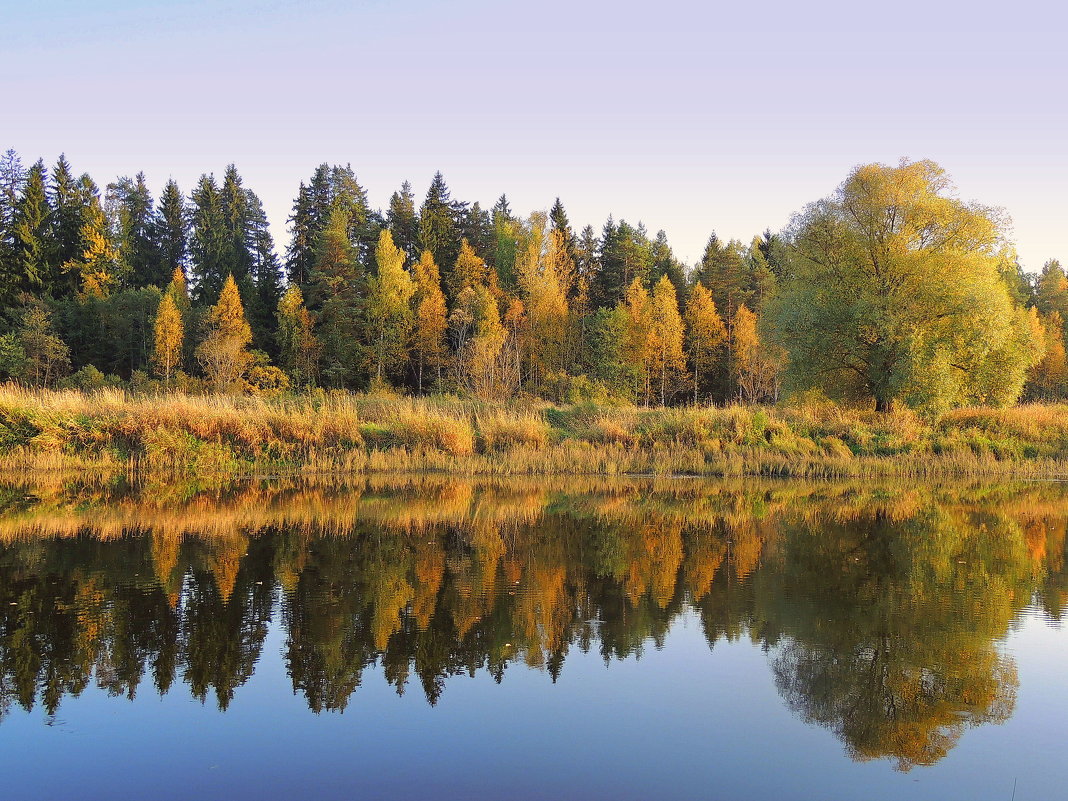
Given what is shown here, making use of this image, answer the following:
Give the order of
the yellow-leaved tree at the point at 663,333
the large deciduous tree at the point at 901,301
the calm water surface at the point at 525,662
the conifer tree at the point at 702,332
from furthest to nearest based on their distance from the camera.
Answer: the conifer tree at the point at 702,332, the yellow-leaved tree at the point at 663,333, the large deciduous tree at the point at 901,301, the calm water surface at the point at 525,662

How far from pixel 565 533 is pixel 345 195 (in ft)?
199

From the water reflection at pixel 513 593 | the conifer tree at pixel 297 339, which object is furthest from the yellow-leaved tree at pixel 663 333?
the water reflection at pixel 513 593

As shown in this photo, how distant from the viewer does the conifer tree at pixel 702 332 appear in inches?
2424

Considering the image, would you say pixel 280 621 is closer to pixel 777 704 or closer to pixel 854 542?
pixel 777 704

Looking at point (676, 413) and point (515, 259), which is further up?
point (515, 259)

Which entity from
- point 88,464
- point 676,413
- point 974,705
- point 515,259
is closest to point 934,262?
point 676,413

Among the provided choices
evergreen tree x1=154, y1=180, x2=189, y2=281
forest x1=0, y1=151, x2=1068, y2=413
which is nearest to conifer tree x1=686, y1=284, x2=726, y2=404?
forest x1=0, y1=151, x2=1068, y2=413

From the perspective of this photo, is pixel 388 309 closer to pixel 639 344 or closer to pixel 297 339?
pixel 297 339

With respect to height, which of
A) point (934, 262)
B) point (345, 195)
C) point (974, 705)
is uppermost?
point (345, 195)

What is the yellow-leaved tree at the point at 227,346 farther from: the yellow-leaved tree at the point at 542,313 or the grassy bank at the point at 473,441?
the grassy bank at the point at 473,441

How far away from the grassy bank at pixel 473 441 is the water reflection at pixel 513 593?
5331 millimetres

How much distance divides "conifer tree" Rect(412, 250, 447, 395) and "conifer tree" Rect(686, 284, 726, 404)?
18.7 meters

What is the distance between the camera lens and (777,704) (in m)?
7.13

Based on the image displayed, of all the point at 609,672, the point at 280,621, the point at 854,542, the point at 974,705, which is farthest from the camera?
the point at 854,542
